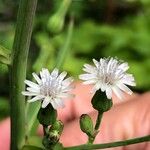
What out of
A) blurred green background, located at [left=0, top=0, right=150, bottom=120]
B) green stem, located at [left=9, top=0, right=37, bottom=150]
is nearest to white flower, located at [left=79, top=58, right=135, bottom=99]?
green stem, located at [left=9, top=0, right=37, bottom=150]

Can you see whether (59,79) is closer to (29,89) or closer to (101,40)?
(29,89)

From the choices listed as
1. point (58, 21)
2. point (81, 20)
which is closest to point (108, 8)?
point (81, 20)

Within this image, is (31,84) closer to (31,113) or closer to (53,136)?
(53,136)

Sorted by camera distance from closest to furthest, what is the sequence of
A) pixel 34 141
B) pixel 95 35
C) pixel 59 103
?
pixel 59 103 < pixel 34 141 < pixel 95 35

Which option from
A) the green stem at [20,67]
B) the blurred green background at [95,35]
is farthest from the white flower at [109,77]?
the blurred green background at [95,35]

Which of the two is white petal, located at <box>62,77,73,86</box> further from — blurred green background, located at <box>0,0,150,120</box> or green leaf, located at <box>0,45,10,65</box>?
blurred green background, located at <box>0,0,150,120</box>

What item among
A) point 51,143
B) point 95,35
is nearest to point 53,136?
point 51,143

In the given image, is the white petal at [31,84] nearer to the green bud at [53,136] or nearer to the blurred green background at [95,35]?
the green bud at [53,136]
